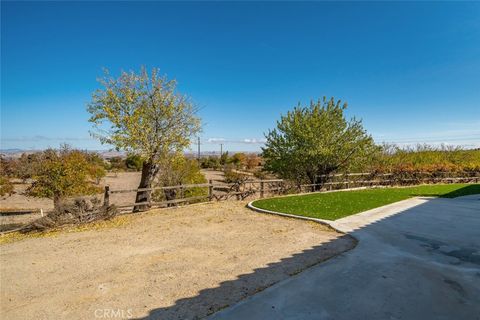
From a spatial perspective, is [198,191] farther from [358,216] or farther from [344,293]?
[344,293]

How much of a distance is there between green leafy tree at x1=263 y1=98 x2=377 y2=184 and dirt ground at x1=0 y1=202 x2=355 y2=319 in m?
12.9

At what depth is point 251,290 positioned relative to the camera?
515 cm

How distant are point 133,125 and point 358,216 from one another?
11193mm

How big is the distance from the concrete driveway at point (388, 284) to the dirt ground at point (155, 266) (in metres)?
0.51

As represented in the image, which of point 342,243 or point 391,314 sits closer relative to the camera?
point 391,314

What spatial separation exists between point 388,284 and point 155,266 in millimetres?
4865

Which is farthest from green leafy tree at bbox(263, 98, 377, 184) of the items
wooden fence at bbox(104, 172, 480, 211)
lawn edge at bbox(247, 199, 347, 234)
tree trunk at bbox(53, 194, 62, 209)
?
tree trunk at bbox(53, 194, 62, 209)

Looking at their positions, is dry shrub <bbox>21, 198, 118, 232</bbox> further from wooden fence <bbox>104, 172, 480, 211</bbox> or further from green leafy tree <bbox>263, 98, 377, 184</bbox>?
green leafy tree <bbox>263, 98, 377, 184</bbox>

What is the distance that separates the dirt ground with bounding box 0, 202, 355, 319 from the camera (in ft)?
15.8


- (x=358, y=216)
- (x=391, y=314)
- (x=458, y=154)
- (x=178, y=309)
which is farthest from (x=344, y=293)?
(x=458, y=154)

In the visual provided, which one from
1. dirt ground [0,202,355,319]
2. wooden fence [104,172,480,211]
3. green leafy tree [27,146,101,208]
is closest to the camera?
dirt ground [0,202,355,319]

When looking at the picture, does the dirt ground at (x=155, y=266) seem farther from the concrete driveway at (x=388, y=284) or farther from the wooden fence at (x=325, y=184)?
the wooden fence at (x=325, y=184)

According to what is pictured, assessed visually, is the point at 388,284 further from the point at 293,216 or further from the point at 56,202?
the point at 56,202

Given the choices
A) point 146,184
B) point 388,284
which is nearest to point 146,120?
point 146,184
